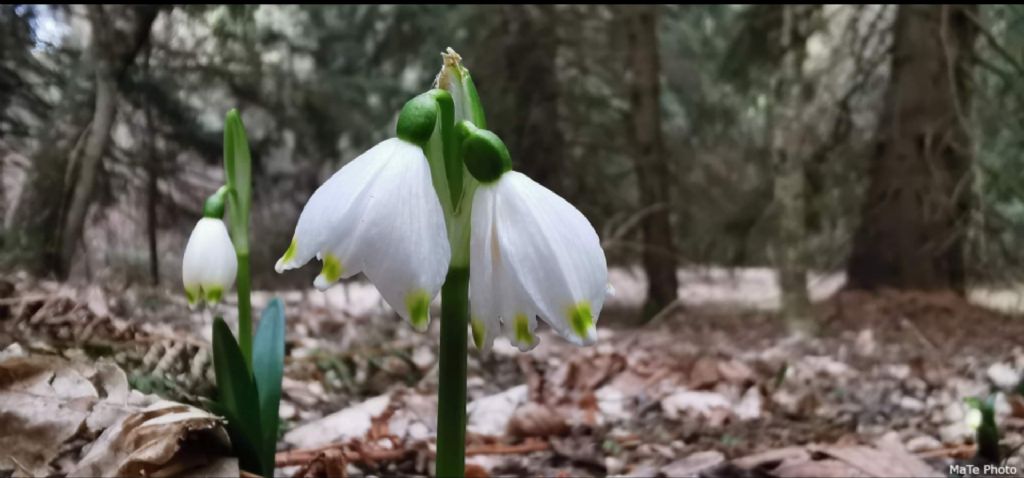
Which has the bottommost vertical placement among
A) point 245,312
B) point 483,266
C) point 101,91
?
point 245,312

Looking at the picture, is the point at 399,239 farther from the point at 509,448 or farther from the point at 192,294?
the point at 509,448

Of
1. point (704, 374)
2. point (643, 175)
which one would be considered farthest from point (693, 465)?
point (643, 175)

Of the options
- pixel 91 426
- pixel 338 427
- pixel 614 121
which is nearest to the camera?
pixel 91 426

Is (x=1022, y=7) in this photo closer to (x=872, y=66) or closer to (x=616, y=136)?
(x=872, y=66)

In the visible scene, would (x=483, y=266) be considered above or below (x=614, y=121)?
below

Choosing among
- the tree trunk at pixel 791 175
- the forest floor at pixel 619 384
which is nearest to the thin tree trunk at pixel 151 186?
the forest floor at pixel 619 384

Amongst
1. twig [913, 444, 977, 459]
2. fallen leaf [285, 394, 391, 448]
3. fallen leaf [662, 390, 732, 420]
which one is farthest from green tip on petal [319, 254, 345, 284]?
fallen leaf [662, 390, 732, 420]
